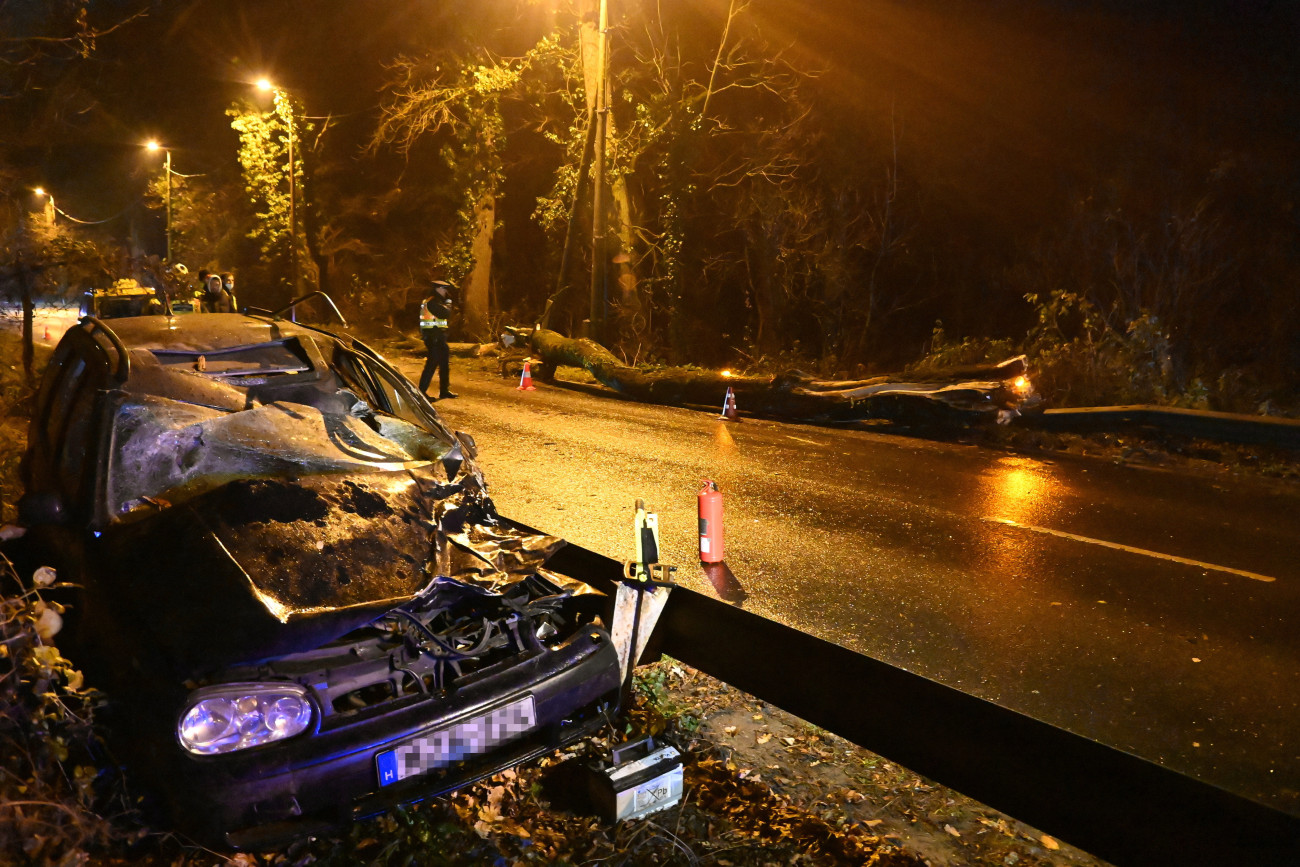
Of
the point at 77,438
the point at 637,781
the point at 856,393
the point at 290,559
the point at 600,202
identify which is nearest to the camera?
the point at 637,781

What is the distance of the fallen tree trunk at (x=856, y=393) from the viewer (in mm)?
11469

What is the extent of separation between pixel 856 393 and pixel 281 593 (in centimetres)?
1010

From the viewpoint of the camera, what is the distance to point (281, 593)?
10.8 feet

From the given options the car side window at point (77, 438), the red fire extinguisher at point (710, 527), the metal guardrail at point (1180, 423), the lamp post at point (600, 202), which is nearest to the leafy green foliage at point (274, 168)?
the lamp post at point (600, 202)

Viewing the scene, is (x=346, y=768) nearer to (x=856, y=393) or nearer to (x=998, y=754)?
(x=998, y=754)

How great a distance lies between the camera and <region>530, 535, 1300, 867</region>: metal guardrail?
2.45 metres

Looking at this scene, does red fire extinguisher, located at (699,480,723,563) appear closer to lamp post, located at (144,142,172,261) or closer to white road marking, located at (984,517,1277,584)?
white road marking, located at (984,517,1277,584)

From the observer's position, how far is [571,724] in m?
3.51

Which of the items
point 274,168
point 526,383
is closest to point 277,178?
point 274,168

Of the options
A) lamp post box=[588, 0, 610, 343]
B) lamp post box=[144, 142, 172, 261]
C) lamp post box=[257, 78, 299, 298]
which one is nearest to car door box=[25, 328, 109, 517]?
lamp post box=[588, 0, 610, 343]

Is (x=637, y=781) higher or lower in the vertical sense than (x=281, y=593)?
lower

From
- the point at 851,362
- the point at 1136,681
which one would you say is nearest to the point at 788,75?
the point at 851,362

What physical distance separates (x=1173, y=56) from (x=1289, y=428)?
36.1 feet

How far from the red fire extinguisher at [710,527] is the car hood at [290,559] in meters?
1.75
